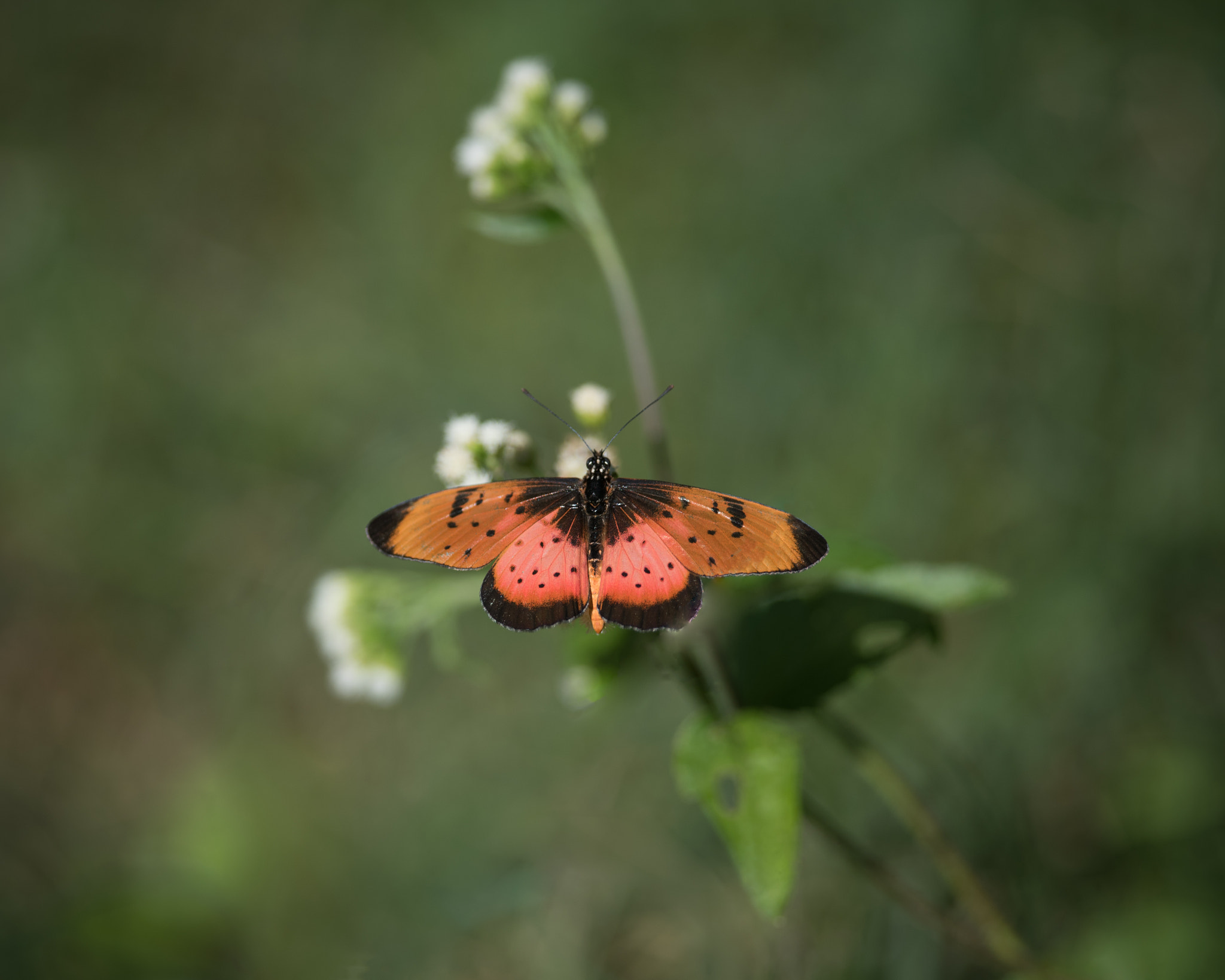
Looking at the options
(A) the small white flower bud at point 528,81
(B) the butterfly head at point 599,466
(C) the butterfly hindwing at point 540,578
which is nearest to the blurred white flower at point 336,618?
(C) the butterfly hindwing at point 540,578

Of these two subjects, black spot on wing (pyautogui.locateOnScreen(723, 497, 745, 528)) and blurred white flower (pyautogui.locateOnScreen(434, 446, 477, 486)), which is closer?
black spot on wing (pyautogui.locateOnScreen(723, 497, 745, 528))

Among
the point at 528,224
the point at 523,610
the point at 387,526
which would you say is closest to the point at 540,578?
the point at 523,610

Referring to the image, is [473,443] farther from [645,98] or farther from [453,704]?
[645,98]

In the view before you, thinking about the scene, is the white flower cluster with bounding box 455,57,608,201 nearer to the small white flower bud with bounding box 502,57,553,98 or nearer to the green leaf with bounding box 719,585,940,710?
the small white flower bud with bounding box 502,57,553,98

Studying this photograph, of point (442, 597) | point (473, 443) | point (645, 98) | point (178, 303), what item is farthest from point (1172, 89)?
point (178, 303)

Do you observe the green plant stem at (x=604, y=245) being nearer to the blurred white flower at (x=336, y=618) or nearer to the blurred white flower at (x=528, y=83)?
the blurred white flower at (x=528, y=83)

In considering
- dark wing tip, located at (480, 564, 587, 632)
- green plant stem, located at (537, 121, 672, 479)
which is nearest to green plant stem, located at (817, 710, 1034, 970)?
dark wing tip, located at (480, 564, 587, 632)
